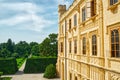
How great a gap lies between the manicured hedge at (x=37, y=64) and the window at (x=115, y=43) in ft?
109

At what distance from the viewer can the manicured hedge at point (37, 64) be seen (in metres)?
45.4

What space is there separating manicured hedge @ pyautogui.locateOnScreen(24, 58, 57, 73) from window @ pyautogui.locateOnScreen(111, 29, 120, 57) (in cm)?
3318

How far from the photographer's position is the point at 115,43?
42.0ft

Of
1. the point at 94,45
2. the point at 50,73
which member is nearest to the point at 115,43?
the point at 94,45

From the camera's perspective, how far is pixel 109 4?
13.3 m

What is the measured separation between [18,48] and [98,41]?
123m

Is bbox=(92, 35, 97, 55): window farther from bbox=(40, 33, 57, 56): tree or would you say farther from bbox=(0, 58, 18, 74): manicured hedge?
bbox=(40, 33, 57, 56): tree

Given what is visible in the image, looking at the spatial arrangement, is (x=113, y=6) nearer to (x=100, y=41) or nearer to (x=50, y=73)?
(x=100, y=41)

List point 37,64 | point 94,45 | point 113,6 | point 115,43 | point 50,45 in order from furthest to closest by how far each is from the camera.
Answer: point 50,45 → point 37,64 → point 94,45 → point 115,43 → point 113,6

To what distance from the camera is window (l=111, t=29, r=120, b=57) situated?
41.2ft

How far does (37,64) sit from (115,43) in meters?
34.1

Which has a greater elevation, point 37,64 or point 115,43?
point 115,43

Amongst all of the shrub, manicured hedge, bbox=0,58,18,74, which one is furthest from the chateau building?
manicured hedge, bbox=0,58,18,74

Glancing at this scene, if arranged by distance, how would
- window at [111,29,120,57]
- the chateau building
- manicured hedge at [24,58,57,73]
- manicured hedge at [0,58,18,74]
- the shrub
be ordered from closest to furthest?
window at [111,29,120,57] → the chateau building → the shrub → manicured hedge at [0,58,18,74] → manicured hedge at [24,58,57,73]
